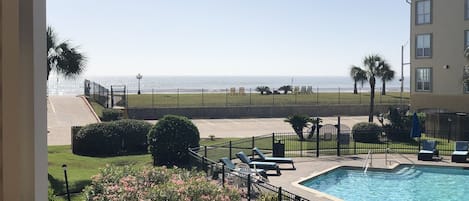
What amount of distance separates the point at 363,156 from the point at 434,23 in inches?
710

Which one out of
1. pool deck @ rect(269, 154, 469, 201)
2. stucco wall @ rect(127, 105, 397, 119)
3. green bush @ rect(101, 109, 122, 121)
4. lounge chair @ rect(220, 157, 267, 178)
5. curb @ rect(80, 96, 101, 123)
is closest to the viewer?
lounge chair @ rect(220, 157, 267, 178)

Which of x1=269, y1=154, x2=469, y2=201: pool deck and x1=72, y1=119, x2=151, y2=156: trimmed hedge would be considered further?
x1=72, y1=119, x2=151, y2=156: trimmed hedge

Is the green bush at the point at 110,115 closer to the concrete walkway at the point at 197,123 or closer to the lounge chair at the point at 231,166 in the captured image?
the concrete walkway at the point at 197,123

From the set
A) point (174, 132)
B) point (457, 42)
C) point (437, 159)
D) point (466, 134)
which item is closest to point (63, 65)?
point (174, 132)

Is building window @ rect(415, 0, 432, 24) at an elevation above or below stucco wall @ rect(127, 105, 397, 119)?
above

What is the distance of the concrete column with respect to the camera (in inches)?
67.8

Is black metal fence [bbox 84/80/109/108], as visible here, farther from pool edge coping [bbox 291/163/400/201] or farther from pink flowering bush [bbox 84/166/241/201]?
pink flowering bush [bbox 84/166/241/201]

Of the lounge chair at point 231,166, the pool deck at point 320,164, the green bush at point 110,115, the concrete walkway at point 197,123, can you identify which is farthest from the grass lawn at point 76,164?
the green bush at point 110,115

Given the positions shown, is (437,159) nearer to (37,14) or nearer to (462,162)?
(462,162)

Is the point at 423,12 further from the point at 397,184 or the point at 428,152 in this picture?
the point at 397,184

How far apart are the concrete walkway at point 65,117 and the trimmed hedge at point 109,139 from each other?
358 cm

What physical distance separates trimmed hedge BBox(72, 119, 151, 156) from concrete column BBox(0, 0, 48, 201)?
21.2m

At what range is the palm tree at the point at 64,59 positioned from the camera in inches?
731

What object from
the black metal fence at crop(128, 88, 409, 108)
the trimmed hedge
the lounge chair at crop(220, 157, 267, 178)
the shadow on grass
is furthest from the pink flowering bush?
the black metal fence at crop(128, 88, 409, 108)
